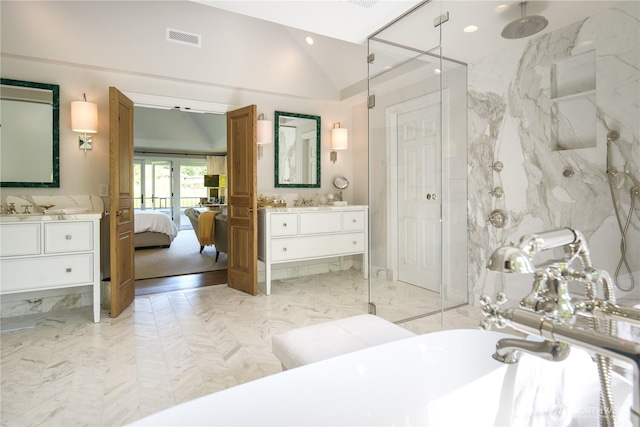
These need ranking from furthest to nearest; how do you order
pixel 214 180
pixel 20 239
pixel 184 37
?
pixel 214 180, pixel 184 37, pixel 20 239

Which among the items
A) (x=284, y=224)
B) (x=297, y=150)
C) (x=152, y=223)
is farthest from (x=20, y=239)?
(x=152, y=223)

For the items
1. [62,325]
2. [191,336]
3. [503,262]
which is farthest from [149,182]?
[503,262]

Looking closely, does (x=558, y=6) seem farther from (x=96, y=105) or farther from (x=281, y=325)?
(x=96, y=105)

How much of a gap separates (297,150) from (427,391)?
378 centimetres

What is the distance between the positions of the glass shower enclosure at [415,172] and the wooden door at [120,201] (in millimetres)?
2296

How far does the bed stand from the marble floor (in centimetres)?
311

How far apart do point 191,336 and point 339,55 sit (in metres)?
3.52

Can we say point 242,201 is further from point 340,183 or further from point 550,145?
point 550,145

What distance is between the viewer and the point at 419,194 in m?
2.87

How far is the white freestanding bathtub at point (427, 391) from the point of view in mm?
937

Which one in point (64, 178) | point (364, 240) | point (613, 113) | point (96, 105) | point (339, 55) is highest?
point (339, 55)

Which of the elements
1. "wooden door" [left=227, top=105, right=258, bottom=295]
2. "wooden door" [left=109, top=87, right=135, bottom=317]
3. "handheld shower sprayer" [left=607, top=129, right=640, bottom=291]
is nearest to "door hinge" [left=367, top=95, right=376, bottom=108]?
"wooden door" [left=227, top=105, right=258, bottom=295]

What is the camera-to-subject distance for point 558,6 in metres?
2.16

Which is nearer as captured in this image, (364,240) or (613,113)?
(613,113)
